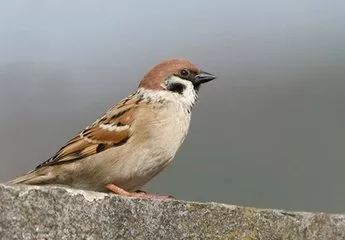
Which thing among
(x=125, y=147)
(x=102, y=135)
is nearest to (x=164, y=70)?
(x=102, y=135)

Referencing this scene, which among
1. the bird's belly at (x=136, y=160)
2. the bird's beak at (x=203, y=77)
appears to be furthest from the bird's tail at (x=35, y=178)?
the bird's beak at (x=203, y=77)

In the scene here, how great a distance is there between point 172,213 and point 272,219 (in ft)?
0.94

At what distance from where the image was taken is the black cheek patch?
5.88 metres

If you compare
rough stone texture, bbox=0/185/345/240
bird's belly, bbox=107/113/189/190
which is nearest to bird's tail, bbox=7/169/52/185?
bird's belly, bbox=107/113/189/190

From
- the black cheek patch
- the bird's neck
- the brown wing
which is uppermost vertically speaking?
the black cheek patch

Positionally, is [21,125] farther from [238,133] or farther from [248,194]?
[238,133]

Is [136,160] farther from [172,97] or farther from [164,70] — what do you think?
[164,70]

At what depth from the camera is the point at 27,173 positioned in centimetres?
514

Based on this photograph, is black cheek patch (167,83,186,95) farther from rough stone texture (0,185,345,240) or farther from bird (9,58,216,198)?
rough stone texture (0,185,345,240)

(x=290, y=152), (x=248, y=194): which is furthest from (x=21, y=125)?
(x=248, y=194)

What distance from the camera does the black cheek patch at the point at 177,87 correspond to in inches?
231

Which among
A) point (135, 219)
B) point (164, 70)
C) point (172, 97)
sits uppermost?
point (135, 219)

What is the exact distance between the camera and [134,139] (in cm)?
544

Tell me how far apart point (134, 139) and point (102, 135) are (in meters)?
0.21
